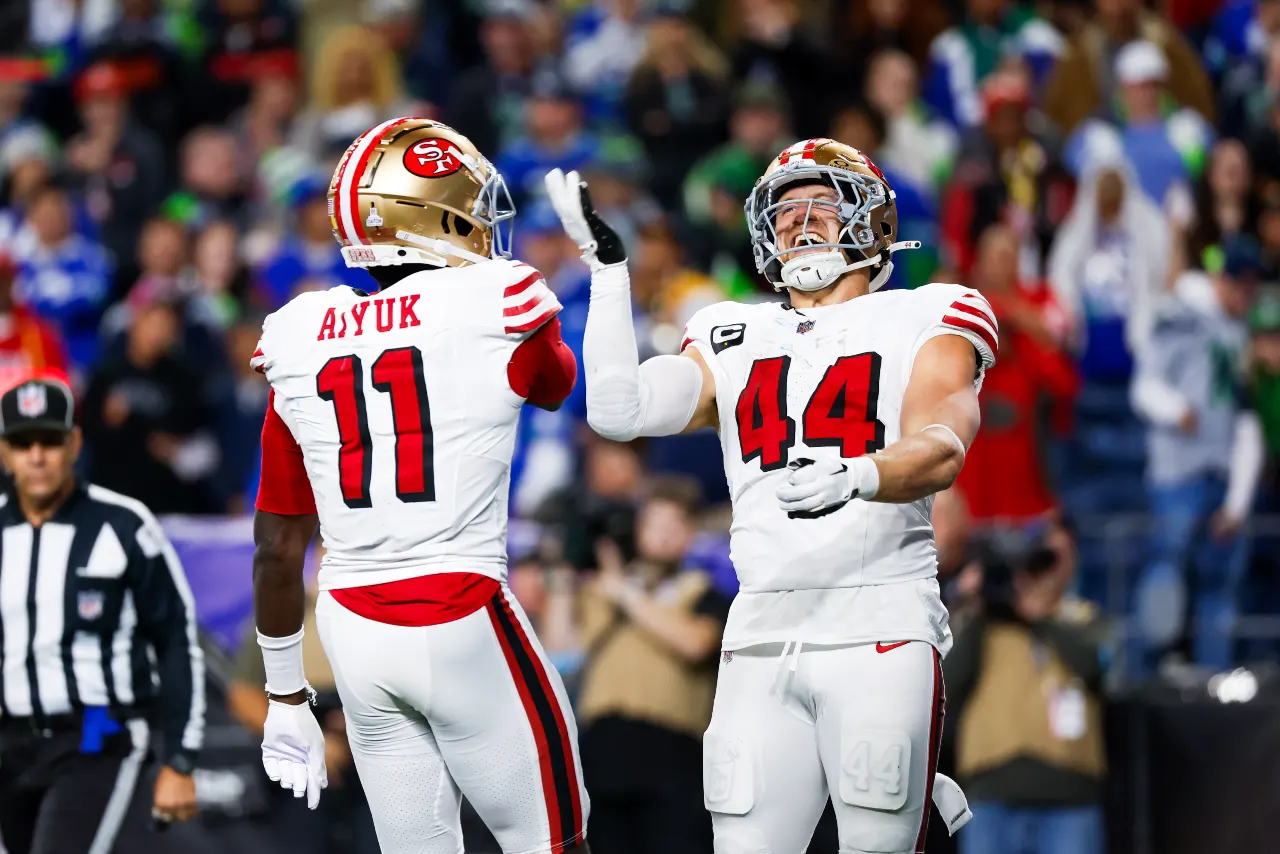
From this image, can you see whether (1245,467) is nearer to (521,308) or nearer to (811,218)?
(811,218)

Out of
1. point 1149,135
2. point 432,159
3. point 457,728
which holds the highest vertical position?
point 1149,135

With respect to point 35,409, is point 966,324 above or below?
above

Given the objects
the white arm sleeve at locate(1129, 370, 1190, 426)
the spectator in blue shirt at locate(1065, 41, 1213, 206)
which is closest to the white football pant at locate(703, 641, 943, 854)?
the white arm sleeve at locate(1129, 370, 1190, 426)

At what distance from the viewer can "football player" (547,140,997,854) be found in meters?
4.92

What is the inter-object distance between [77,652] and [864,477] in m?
3.13

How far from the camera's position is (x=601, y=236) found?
4922mm

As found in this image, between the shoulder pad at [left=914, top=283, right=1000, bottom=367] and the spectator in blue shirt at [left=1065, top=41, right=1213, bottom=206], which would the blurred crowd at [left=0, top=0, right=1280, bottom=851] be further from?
the shoulder pad at [left=914, top=283, right=1000, bottom=367]

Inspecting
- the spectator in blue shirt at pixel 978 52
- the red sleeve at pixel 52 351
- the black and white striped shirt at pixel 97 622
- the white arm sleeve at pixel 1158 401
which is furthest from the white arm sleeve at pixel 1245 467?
the red sleeve at pixel 52 351

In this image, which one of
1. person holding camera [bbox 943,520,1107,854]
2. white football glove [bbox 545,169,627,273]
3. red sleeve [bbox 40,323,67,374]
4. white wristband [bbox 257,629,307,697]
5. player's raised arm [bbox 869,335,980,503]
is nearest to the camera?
player's raised arm [bbox 869,335,980,503]

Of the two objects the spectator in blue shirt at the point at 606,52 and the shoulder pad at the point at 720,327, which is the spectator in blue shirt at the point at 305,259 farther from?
the shoulder pad at the point at 720,327

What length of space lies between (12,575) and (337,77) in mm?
6335

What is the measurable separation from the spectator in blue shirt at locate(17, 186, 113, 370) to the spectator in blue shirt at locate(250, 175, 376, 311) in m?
1.09

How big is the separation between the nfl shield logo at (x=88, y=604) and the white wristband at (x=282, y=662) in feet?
4.11

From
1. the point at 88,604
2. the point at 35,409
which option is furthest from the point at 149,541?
the point at 35,409
